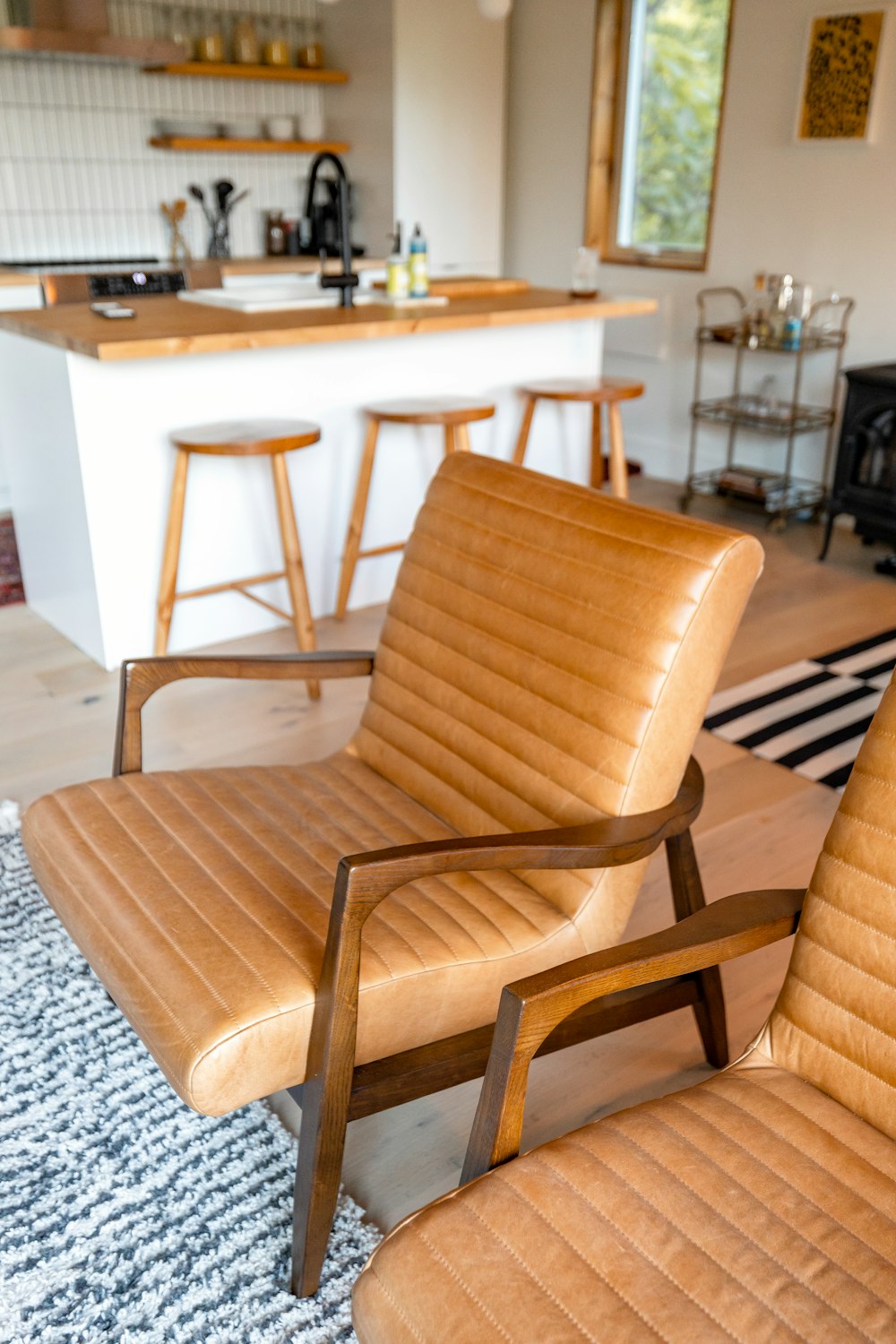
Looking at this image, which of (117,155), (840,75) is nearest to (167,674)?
(840,75)

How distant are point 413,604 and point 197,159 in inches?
174

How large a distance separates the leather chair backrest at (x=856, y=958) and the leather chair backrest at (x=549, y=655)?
→ 0.27m

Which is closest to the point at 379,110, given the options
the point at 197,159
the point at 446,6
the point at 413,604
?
the point at 446,6

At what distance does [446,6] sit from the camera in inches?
203

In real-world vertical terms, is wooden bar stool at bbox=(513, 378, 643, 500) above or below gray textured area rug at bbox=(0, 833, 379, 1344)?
above

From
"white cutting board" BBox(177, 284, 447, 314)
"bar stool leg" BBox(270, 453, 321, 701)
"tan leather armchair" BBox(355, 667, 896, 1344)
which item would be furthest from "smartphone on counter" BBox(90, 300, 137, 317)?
"tan leather armchair" BBox(355, 667, 896, 1344)

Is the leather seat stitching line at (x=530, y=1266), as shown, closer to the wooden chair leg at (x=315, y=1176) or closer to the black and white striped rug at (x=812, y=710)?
the wooden chair leg at (x=315, y=1176)

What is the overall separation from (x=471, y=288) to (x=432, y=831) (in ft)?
9.37

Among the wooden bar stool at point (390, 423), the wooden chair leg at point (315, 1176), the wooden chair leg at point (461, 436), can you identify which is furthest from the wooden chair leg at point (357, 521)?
the wooden chair leg at point (315, 1176)

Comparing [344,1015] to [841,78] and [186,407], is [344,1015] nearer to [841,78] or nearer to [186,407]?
[186,407]

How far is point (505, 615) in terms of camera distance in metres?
1.70

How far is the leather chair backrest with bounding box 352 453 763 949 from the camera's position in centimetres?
148

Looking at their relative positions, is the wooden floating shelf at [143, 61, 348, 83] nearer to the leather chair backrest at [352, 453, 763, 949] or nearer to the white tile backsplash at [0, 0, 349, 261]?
the white tile backsplash at [0, 0, 349, 261]

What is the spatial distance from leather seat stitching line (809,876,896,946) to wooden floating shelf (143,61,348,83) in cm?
494
